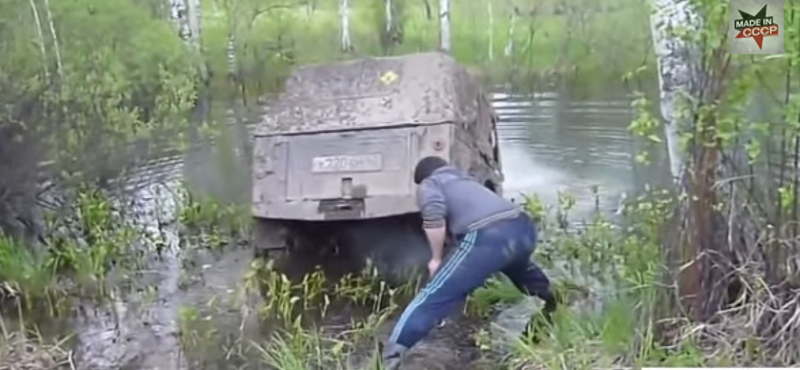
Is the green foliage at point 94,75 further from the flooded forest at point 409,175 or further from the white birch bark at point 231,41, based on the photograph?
the white birch bark at point 231,41

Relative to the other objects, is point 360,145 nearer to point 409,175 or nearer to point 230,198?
point 409,175

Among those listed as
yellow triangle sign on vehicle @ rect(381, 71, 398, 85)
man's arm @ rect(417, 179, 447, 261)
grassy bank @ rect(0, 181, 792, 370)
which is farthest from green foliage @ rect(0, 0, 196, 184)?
man's arm @ rect(417, 179, 447, 261)

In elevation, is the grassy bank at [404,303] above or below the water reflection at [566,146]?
below

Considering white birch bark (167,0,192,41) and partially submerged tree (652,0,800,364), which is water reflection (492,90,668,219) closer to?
partially submerged tree (652,0,800,364)

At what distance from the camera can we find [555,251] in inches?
213

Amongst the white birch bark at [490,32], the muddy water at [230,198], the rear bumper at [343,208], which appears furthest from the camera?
the white birch bark at [490,32]

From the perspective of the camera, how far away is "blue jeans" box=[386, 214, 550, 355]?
464cm

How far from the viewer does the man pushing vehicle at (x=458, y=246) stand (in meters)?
4.65

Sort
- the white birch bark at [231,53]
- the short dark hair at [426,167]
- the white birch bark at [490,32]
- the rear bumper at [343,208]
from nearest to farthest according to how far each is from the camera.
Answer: the short dark hair at [426,167] < the rear bumper at [343,208] < the white birch bark at [490,32] < the white birch bark at [231,53]

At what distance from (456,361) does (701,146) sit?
4.43 feet

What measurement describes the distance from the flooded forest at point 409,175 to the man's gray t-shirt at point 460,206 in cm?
48

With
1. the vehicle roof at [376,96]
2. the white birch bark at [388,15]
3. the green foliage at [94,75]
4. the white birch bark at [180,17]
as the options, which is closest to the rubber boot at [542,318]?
the vehicle roof at [376,96]

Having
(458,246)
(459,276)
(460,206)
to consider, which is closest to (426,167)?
(460,206)

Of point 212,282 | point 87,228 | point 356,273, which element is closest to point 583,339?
point 356,273
